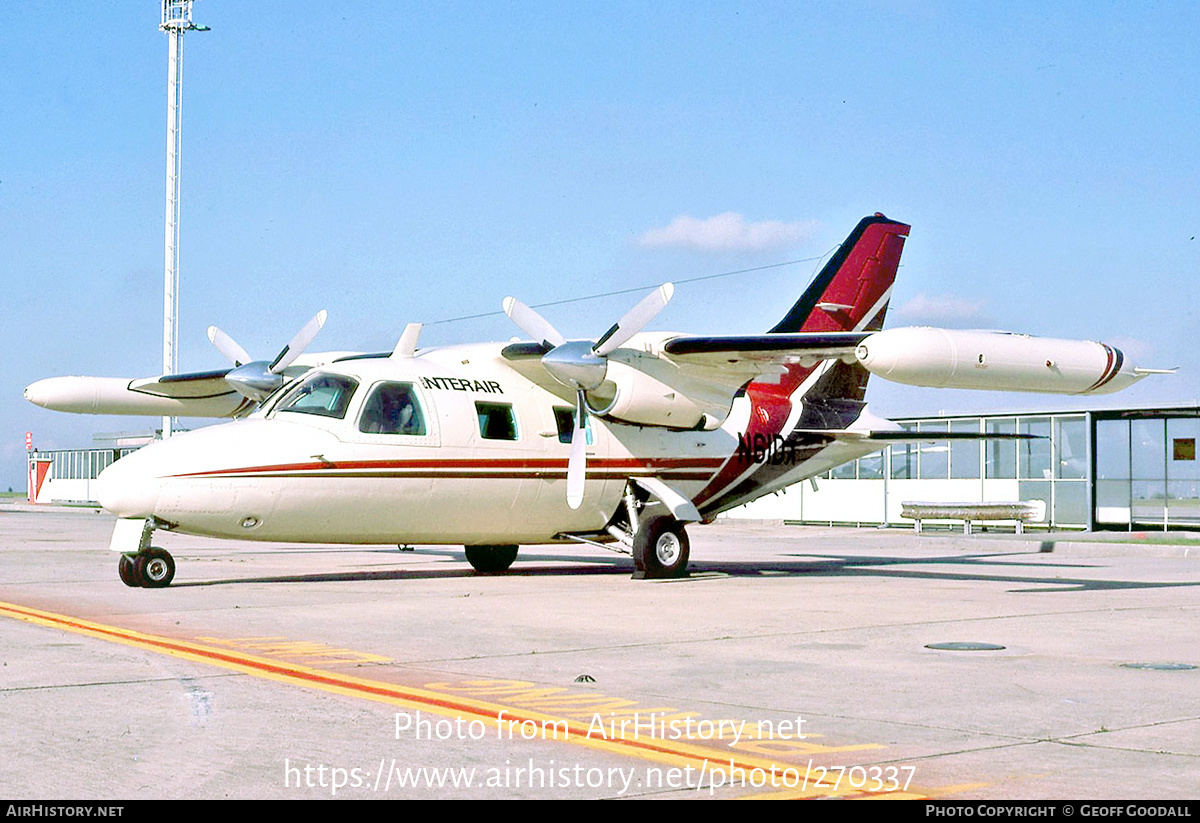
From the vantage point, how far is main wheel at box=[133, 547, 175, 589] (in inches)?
648

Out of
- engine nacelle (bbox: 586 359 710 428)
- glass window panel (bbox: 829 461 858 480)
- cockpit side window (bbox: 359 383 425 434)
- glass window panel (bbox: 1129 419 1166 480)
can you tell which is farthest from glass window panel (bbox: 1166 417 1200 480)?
cockpit side window (bbox: 359 383 425 434)

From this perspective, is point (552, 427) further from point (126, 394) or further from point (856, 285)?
point (126, 394)

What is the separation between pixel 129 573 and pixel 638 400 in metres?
7.13

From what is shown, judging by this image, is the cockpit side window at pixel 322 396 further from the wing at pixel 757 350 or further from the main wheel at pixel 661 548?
the main wheel at pixel 661 548

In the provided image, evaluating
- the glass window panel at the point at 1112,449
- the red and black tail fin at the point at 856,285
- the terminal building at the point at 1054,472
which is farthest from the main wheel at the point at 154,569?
the glass window panel at the point at 1112,449

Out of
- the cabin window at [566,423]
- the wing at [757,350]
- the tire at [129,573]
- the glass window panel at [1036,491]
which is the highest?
the wing at [757,350]

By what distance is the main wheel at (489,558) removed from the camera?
20812 millimetres

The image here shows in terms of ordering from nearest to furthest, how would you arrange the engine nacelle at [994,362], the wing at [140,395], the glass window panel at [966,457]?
the engine nacelle at [994,362], the wing at [140,395], the glass window panel at [966,457]

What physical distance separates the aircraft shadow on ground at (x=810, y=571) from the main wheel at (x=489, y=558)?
19cm

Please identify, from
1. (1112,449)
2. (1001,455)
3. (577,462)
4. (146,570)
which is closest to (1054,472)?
(1112,449)

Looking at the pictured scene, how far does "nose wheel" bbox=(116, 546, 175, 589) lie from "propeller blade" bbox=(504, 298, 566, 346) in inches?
232

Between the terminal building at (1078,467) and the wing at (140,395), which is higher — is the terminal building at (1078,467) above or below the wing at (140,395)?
below

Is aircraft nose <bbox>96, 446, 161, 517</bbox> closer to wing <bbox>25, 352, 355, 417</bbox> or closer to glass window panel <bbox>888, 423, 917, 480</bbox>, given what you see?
wing <bbox>25, 352, 355, 417</bbox>

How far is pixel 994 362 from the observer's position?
14750mm
